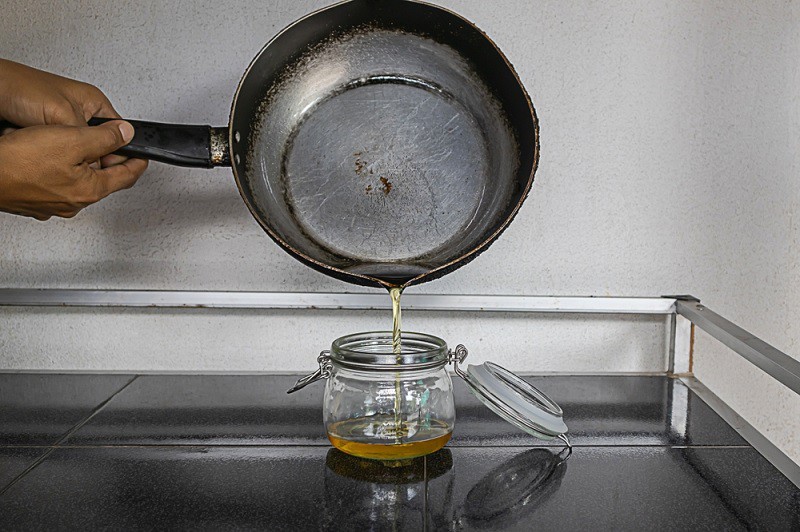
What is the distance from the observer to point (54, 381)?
102 cm

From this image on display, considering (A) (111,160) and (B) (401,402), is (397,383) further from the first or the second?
(A) (111,160)

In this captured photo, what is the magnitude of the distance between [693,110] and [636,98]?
8cm

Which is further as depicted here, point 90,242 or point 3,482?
point 90,242

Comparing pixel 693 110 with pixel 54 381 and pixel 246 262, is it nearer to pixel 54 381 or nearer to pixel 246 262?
pixel 246 262

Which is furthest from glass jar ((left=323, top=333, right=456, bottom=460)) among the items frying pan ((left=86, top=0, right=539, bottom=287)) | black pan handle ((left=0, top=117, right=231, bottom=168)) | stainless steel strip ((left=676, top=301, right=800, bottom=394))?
stainless steel strip ((left=676, top=301, right=800, bottom=394))

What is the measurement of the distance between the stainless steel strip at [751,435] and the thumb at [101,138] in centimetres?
71

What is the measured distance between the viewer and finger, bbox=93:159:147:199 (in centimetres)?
81

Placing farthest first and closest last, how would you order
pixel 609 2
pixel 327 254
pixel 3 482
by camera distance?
1. pixel 609 2
2. pixel 327 254
3. pixel 3 482

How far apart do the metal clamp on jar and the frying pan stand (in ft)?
0.33

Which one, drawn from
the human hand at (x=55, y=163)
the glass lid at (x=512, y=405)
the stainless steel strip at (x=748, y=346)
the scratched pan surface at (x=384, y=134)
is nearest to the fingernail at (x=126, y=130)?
the human hand at (x=55, y=163)

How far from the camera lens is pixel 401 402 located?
74 cm

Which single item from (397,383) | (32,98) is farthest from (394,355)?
(32,98)

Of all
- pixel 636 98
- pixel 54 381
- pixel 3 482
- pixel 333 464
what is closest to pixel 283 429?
pixel 333 464

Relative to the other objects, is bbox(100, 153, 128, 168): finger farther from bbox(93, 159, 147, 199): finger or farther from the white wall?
the white wall
